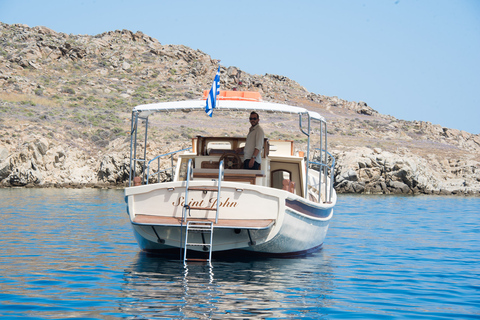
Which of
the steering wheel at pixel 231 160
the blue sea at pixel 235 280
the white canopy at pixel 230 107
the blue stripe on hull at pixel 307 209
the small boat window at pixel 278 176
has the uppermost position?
the white canopy at pixel 230 107

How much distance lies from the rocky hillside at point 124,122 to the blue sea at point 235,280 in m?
25.8

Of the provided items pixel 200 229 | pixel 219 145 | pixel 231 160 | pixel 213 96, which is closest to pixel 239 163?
pixel 231 160

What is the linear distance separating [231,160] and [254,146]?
0.75 metres

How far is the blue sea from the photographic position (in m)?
7.82

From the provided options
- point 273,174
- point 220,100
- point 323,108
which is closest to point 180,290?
point 220,100

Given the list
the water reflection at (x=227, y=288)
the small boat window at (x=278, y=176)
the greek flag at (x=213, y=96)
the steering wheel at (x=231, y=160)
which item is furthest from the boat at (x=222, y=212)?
the small boat window at (x=278, y=176)

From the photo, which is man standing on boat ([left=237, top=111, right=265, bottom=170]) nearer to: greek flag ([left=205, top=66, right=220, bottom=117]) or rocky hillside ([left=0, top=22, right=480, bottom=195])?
greek flag ([left=205, top=66, right=220, bottom=117])

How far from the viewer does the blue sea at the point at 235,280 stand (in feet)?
25.7

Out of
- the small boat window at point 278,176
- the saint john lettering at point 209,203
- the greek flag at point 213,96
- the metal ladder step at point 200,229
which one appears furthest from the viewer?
the small boat window at point 278,176

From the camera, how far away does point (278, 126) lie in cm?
6419

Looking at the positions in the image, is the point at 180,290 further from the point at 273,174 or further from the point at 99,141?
the point at 99,141

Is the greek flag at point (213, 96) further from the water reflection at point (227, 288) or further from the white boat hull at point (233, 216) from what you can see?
the water reflection at point (227, 288)

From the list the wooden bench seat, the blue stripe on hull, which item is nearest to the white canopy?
the wooden bench seat

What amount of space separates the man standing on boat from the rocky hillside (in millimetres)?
30198
